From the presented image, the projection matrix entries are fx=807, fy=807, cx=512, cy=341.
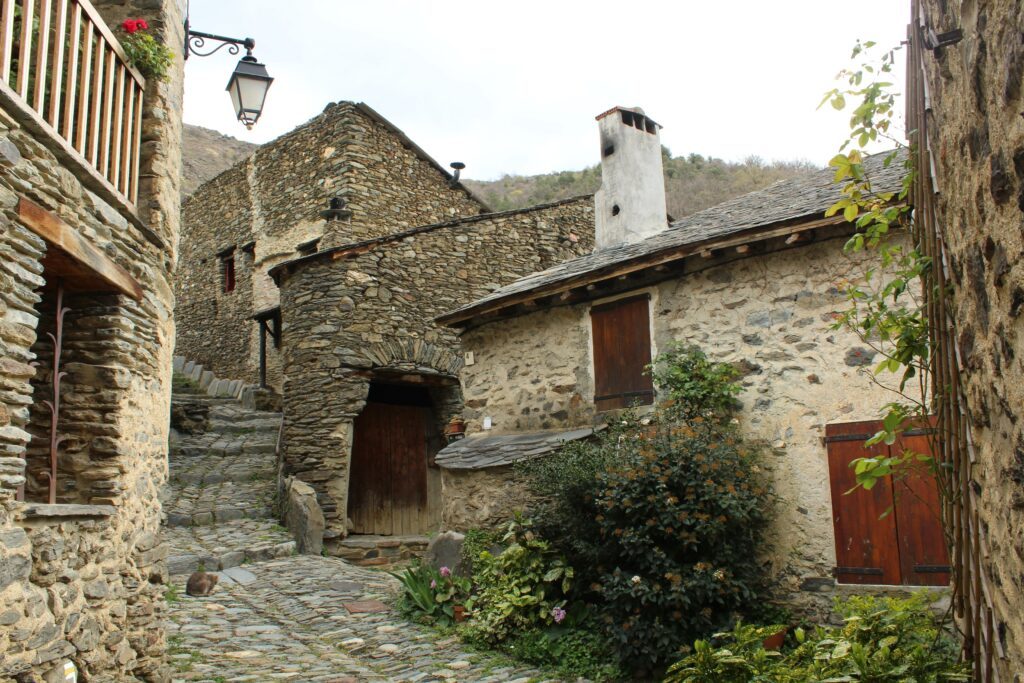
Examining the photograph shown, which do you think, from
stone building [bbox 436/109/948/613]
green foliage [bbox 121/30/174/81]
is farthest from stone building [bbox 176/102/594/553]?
green foliage [bbox 121/30/174/81]

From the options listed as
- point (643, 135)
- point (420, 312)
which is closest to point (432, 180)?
point (420, 312)

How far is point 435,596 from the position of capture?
7.69 metres

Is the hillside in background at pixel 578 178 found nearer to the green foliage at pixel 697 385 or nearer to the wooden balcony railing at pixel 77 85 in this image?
the green foliage at pixel 697 385

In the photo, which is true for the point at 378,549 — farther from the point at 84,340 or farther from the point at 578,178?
the point at 578,178

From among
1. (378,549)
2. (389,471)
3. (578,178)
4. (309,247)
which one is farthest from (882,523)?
(578,178)

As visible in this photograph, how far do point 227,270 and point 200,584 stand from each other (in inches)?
496

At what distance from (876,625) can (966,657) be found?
189cm

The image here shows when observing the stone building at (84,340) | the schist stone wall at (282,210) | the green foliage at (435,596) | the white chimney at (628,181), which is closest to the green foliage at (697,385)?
the green foliage at (435,596)

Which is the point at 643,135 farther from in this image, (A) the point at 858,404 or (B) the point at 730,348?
(A) the point at 858,404

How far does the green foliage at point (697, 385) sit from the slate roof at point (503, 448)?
1.09 meters

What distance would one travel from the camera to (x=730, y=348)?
289 inches

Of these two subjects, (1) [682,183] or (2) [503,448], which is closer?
(2) [503,448]

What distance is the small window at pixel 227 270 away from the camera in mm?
19172

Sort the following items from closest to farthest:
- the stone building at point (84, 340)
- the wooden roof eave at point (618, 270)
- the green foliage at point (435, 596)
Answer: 1. the stone building at point (84, 340)
2. the wooden roof eave at point (618, 270)
3. the green foliage at point (435, 596)
